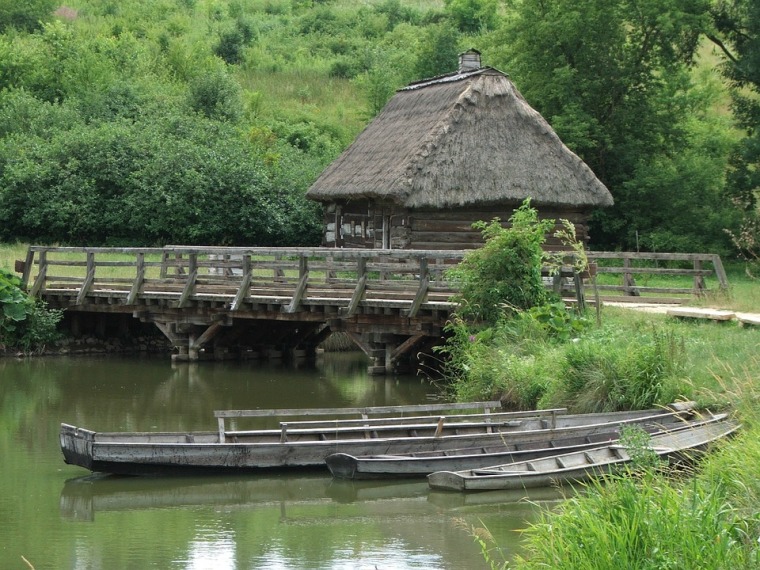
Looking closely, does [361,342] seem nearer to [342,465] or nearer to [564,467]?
[342,465]

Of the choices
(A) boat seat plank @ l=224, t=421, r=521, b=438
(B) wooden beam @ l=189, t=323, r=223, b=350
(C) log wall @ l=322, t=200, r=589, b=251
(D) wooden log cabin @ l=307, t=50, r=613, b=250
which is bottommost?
(A) boat seat plank @ l=224, t=421, r=521, b=438

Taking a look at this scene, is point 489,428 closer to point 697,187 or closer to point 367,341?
point 367,341

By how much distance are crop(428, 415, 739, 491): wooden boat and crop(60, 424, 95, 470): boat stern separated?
3.78 metres

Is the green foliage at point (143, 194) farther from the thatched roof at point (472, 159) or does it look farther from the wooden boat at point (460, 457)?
the wooden boat at point (460, 457)

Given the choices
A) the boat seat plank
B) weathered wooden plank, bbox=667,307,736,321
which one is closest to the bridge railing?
weathered wooden plank, bbox=667,307,736,321

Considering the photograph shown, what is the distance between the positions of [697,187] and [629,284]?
12513mm

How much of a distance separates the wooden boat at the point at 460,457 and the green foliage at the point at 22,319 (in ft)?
44.9

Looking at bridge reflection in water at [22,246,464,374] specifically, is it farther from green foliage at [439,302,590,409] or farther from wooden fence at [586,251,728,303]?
wooden fence at [586,251,728,303]

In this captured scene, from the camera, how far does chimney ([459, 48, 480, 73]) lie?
32.0m

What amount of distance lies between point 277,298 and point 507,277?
5.21m

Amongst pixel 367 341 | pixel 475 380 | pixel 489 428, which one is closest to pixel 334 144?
pixel 367 341

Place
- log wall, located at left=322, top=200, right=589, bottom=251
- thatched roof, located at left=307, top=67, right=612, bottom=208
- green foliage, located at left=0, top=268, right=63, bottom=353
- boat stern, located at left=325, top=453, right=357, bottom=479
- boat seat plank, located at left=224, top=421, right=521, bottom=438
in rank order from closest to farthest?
boat stern, located at left=325, top=453, right=357, bottom=479, boat seat plank, located at left=224, top=421, right=521, bottom=438, green foliage, located at left=0, top=268, right=63, bottom=353, thatched roof, located at left=307, top=67, right=612, bottom=208, log wall, located at left=322, top=200, right=589, bottom=251

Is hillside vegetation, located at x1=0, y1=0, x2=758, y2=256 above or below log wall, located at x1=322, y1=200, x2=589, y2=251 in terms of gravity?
above

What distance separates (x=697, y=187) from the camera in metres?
33.9
